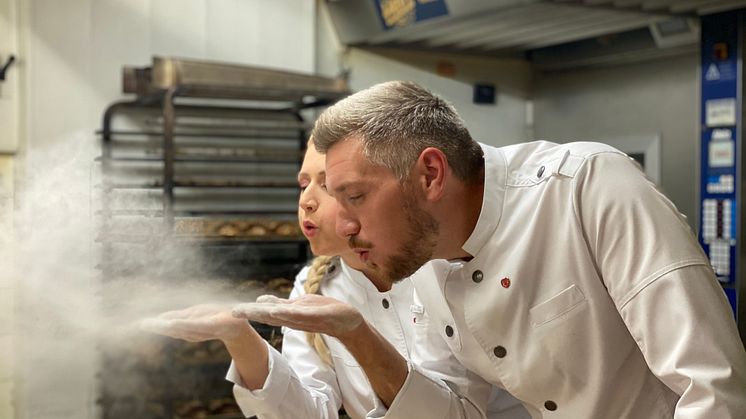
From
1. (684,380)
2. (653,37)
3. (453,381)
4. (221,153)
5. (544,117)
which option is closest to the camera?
(684,380)

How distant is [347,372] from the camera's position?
6.95 ft

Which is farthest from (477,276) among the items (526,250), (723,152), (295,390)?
(723,152)

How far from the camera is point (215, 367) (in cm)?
434

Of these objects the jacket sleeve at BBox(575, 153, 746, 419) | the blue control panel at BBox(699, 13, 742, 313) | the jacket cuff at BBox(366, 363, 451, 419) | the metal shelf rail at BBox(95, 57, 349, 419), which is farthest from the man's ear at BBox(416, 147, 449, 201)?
the blue control panel at BBox(699, 13, 742, 313)

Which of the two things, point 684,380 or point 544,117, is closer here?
point 684,380

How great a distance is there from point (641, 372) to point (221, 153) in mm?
3193

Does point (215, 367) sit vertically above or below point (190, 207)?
below

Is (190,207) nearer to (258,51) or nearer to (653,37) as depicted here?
(258,51)

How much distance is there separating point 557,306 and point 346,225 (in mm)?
396

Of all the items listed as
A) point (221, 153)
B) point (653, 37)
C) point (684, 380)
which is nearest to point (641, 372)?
point (684, 380)

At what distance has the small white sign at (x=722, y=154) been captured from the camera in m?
3.79

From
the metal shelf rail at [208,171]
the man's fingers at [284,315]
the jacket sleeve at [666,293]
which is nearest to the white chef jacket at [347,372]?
the man's fingers at [284,315]

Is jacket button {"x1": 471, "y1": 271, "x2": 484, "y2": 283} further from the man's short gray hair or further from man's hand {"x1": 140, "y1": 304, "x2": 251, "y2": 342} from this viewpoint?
man's hand {"x1": 140, "y1": 304, "x2": 251, "y2": 342}

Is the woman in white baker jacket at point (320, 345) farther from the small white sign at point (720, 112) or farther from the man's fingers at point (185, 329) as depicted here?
the small white sign at point (720, 112)
